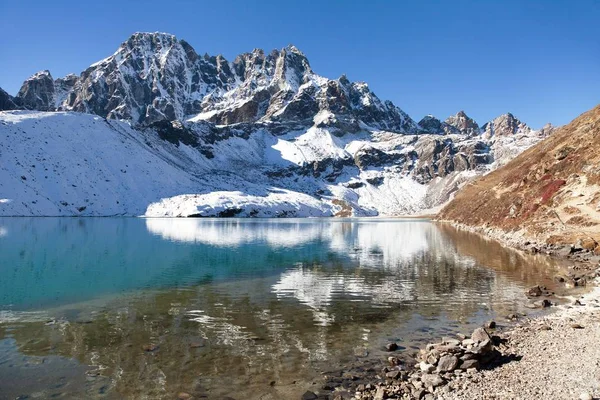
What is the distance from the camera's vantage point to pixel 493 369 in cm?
1631

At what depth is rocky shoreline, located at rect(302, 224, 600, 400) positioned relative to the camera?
1414cm

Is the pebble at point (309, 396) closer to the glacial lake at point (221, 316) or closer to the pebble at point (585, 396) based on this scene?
the glacial lake at point (221, 316)

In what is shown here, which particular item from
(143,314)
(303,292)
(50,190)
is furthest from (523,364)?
(50,190)

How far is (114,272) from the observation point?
41.7 metres

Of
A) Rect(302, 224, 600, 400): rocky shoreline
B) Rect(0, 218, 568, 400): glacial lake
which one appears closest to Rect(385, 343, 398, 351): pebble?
Rect(302, 224, 600, 400): rocky shoreline

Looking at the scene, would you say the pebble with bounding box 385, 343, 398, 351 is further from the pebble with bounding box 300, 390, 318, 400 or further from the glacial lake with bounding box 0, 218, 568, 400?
the pebble with bounding box 300, 390, 318, 400

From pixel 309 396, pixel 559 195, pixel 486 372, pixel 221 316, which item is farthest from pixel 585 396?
pixel 559 195

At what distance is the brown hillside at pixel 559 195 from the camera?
180 ft

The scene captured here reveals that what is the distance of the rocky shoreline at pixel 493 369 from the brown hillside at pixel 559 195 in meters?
36.9

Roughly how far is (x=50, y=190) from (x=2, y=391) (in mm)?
210223

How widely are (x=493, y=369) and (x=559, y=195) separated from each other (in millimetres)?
56306

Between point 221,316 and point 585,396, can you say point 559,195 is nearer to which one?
point 221,316

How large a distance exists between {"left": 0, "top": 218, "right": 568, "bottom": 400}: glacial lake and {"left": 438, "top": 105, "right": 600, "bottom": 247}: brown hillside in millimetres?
9136

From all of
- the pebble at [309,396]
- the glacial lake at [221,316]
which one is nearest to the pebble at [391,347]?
the glacial lake at [221,316]
